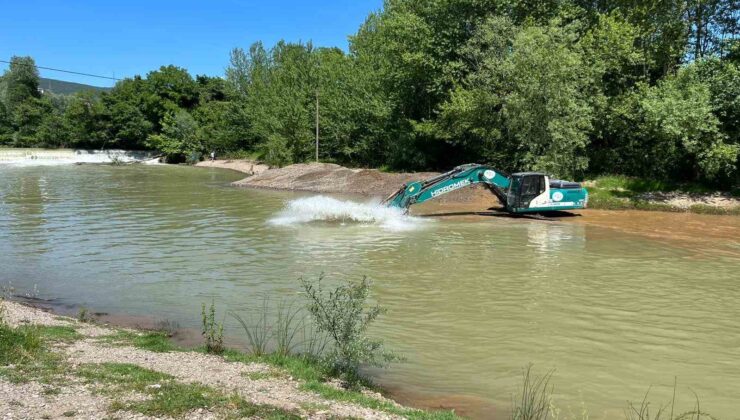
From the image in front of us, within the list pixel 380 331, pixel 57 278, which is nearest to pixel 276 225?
pixel 57 278

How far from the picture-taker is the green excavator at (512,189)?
2241 centimetres

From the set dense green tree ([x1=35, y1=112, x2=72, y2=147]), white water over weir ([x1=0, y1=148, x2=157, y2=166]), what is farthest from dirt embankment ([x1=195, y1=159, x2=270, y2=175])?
dense green tree ([x1=35, y1=112, x2=72, y2=147])

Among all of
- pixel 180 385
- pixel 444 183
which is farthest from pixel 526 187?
pixel 180 385

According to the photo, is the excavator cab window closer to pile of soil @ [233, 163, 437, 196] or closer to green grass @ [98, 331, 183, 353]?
pile of soil @ [233, 163, 437, 196]

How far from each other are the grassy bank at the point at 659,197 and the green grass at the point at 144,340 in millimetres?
24726

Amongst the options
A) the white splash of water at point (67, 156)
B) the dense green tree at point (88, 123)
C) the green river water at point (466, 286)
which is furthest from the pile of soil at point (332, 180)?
the dense green tree at point (88, 123)

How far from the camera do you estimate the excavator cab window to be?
76.5ft

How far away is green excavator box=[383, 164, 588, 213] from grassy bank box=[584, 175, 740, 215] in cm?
555

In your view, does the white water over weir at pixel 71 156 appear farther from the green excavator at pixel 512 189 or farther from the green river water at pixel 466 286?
the green excavator at pixel 512 189

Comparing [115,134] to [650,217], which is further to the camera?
[115,134]

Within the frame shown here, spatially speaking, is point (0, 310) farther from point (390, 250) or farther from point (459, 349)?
point (390, 250)

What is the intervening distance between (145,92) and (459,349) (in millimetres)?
93602

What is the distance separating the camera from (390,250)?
17094 mm

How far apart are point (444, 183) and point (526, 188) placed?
12.9ft
